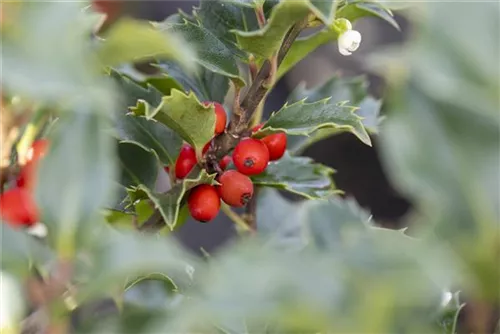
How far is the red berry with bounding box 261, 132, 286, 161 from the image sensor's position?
604 mm

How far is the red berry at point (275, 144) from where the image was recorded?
60 centimetres

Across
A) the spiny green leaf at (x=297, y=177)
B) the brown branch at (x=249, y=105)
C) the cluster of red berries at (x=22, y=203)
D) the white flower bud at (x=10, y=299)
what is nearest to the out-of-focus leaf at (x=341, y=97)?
the spiny green leaf at (x=297, y=177)

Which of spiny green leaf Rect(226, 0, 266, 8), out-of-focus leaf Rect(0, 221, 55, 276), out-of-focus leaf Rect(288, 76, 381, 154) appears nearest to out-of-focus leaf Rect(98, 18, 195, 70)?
out-of-focus leaf Rect(0, 221, 55, 276)

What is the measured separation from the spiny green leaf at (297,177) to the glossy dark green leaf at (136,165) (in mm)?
95

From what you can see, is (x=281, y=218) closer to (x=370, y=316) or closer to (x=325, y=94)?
(x=325, y=94)

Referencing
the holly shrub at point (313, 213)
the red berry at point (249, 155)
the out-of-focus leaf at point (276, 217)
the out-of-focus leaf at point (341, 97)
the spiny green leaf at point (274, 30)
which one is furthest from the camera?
the out-of-focus leaf at point (276, 217)

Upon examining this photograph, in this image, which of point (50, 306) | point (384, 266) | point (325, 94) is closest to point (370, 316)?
point (384, 266)

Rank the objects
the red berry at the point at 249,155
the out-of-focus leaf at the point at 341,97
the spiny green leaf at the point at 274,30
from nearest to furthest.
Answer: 1. the spiny green leaf at the point at 274,30
2. the red berry at the point at 249,155
3. the out-of-focus leaf at the point at 341,97

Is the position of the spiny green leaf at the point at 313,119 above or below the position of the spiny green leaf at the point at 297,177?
above

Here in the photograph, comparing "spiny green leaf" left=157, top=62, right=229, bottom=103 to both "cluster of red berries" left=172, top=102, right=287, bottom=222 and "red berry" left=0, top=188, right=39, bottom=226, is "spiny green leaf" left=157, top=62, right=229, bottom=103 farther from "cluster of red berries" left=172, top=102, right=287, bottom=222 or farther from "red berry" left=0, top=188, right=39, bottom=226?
"red berry" left=0, top=188, right=39, bottom=226

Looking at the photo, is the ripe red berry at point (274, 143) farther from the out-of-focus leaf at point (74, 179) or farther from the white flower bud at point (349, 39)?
the out-of-focus leaf at point (74, 179)

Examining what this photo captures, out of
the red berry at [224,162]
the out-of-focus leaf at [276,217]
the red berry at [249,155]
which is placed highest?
the red berry at [249,155]

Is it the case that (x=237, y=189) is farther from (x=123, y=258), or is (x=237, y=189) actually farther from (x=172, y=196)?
(x=123, y=258)

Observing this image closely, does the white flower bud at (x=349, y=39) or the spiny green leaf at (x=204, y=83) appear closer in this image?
the white flower bud at (x=349, y=39)
